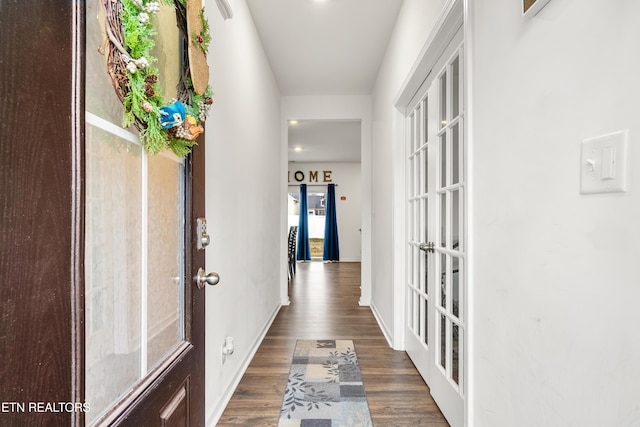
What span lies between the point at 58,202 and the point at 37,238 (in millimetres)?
64

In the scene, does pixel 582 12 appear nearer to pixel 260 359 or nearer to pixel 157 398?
pixel 157 398

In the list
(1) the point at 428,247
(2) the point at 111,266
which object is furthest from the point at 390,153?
(2) the point at 111,266

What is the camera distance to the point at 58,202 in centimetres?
51

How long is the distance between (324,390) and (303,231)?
6.77 m

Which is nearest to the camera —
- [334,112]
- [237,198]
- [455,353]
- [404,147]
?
[455,353]

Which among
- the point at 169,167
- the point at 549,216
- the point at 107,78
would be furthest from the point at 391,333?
the point at 107,78

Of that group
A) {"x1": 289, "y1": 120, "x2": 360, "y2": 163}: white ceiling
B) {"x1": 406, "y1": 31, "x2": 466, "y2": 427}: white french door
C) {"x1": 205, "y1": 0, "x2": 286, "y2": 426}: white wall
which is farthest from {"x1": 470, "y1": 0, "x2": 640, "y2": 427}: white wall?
{"x1": 289, "y1": 120, "x2": 360, "y2": 163}: white ceiling

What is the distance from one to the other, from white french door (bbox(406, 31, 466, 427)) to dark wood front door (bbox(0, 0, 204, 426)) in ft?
4.24

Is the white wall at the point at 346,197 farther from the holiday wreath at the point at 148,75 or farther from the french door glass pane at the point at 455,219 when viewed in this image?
Answer: the holiday wreath at the point at 148,75

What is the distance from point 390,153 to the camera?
2.93 m

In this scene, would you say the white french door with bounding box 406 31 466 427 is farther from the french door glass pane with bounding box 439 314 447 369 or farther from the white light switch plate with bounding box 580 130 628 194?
the white light switch plate with bounding box 580 130 628 194

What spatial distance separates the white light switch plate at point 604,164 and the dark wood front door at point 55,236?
3.27 ft

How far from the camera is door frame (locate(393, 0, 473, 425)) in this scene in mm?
1281

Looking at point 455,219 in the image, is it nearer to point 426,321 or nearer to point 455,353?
point 455,353
